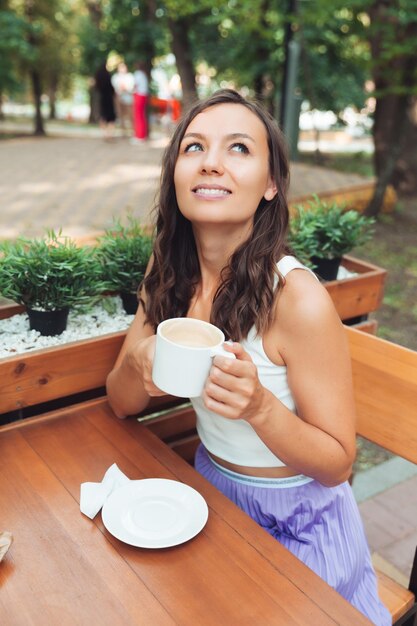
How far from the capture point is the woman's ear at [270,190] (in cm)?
156

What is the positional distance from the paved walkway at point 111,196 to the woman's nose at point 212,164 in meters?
1.36

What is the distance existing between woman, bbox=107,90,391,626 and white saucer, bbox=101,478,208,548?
21cm

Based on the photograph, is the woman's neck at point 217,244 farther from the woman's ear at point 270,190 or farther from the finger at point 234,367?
the finger at point 234,367

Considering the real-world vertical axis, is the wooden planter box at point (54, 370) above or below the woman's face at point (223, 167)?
below

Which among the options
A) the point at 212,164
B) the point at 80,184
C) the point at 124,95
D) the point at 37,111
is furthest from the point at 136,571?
the point at 124,95

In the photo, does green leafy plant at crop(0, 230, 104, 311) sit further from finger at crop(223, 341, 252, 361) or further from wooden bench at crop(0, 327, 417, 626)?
finger at crop(223, 341, 252, 361)

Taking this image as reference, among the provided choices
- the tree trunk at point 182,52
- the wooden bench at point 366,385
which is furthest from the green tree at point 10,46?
the wooden bench at point 366,385

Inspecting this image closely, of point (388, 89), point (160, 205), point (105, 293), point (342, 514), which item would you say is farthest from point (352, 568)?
point (388, 89)

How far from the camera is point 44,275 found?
180 centimetres

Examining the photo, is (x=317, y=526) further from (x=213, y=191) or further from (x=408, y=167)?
(x=408, y=167)

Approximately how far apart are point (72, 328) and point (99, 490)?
77cm

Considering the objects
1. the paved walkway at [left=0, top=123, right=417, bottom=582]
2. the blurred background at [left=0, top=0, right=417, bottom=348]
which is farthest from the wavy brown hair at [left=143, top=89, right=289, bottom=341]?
the paved walkway at [left=0, top=123, right=417, bottom=582]

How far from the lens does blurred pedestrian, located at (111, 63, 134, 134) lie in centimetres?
1532

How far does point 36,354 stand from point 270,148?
88 cm
